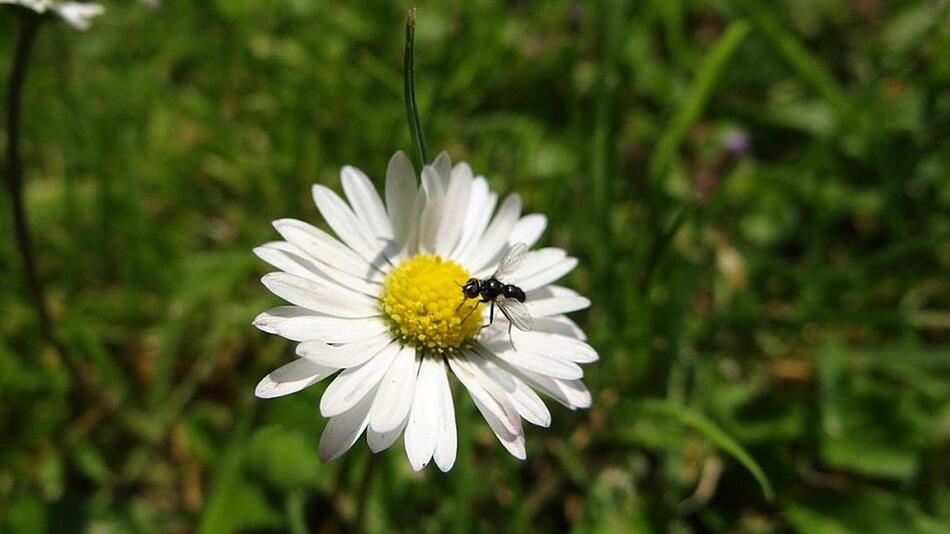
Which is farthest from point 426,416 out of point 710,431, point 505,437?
point 710,431

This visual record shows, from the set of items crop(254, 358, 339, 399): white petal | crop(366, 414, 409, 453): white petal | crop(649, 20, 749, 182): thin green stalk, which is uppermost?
crop(649, 20, 749, 182): thin green stalk

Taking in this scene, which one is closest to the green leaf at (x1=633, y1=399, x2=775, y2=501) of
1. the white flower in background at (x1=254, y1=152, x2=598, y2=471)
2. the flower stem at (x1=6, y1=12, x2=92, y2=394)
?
the white flower in background at (x1=254, y1=152, x2=598, y2=471)

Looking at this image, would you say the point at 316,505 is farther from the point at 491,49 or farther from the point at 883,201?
the point at 883,201

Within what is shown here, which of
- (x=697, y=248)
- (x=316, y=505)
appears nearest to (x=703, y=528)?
(x=697, y=248)

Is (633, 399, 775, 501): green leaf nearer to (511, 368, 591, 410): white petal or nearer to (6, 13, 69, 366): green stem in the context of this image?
(511, 368, 591, 410): white petal

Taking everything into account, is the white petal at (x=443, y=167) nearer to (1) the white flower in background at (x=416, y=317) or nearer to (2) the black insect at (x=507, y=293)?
(1) the white flower in background at (x=416, y=317)

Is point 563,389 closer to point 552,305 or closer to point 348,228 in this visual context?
point 552,305
